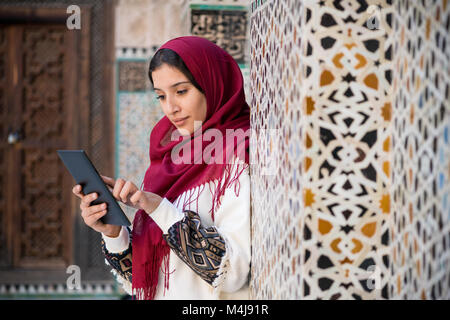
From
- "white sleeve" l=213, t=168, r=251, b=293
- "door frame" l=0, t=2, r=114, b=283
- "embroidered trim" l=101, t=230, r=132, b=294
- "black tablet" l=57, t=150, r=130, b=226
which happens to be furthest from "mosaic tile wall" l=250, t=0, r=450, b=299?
"door frame" l=0, t=2, r=114, b=283

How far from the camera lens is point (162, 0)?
2406mm

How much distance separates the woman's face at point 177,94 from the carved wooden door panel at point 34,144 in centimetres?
172

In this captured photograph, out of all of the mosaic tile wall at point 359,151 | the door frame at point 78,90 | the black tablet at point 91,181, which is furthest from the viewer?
the door frame at point 78,90

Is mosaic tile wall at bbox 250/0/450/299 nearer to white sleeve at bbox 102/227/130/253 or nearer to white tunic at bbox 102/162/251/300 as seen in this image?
white tunic at bbox 102/162/251/300

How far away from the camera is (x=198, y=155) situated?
3.36 feet

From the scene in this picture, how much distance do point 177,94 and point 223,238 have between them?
1.04ft

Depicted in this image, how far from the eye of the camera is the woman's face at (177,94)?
99 cm

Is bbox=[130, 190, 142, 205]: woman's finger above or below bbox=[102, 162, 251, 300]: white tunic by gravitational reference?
above

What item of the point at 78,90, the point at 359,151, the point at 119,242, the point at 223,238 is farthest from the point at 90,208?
the point at 78,90

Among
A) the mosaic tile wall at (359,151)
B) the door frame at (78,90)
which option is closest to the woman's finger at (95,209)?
the mosaic tile wall at (359,151)

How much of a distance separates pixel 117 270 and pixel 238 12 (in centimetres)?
114

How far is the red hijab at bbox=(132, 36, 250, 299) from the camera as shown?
97 cm

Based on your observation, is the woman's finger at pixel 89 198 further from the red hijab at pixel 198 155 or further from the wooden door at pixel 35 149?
the wooden door at pixel 35 149

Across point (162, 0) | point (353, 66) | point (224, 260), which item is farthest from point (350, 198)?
point (162, 0)
